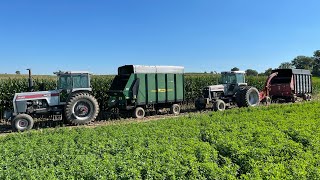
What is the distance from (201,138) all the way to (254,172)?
290cm

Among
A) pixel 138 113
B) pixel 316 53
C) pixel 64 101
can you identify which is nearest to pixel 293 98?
pixel 138 113

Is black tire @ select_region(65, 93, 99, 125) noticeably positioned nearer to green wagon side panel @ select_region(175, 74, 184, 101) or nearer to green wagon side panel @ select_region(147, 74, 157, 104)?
green wagon side panel @ select_region(147, 74, 157, 104)

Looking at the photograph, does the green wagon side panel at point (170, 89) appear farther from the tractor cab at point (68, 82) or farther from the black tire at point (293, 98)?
the black tire at point (293, 98)

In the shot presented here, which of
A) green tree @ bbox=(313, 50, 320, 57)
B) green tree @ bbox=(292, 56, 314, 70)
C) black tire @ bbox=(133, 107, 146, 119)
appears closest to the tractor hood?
black tire @ bbox=(133, 107, 146, 119)

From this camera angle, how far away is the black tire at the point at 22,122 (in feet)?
42.0

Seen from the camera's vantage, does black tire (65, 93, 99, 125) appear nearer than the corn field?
Yes

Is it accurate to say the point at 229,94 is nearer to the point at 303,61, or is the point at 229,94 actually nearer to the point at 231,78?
the point at 231,78

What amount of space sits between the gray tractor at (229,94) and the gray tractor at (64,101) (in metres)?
7.21

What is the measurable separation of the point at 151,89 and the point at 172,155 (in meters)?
10.9

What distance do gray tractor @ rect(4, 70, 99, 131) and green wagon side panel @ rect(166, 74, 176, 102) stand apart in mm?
4554

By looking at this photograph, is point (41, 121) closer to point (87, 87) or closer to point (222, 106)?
point (87, 87)

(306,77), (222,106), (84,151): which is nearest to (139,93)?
(222,106)

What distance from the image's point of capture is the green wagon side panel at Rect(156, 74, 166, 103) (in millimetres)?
16766

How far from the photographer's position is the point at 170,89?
17.3 metres
